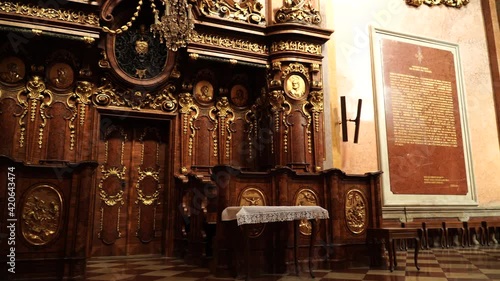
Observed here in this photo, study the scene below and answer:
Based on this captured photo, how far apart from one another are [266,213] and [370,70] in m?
4.80

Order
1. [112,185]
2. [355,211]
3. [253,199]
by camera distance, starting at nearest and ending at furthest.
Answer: [253,199], [355,211], [112,185]

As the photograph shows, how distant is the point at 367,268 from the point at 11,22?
233 inches

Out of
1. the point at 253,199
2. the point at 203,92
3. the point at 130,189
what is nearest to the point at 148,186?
the point at 130,189

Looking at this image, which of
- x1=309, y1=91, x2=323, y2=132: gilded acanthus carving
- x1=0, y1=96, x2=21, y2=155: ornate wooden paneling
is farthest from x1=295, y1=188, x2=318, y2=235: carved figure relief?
x1=0, y1=96, x2=21, y2=155: ornate wooden paneling

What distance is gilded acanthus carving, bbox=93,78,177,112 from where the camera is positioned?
22.1 feet

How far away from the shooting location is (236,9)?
7293 millimetres

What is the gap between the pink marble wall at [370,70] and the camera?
7629 mm

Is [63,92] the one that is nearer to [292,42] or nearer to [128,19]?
[128,19]

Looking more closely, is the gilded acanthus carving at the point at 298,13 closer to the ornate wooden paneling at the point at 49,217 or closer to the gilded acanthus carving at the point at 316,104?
the gilded acanthus carving at the point at 316,104

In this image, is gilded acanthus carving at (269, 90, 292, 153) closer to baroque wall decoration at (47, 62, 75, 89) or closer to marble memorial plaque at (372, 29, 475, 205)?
marble memorial plaque at (372, 29, 475, 205)

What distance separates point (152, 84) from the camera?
23.0 feet

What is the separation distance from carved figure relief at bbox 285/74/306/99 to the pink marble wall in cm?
56

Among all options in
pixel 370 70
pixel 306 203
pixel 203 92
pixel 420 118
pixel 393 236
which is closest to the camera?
pixel 393 236

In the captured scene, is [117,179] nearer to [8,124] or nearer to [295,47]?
[8,124]
